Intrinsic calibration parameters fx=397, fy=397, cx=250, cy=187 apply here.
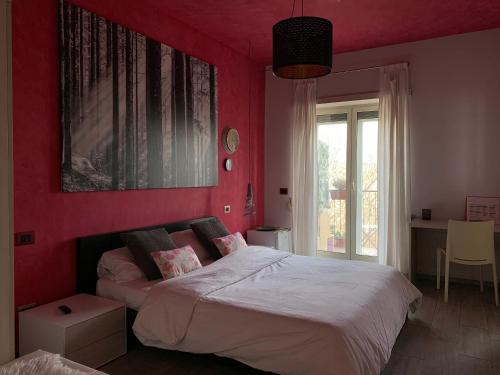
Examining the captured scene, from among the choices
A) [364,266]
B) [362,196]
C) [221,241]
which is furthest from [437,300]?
[221,241]

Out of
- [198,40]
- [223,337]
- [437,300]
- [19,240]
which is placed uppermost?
[198,40]

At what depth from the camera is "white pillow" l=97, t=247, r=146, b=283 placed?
3.03 meters

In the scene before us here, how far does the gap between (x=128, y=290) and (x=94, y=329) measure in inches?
16.0

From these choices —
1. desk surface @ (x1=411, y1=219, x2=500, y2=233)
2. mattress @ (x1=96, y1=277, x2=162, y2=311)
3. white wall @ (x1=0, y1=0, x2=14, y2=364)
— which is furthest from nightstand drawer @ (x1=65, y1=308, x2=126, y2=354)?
desk surface @ (x1=411, y1=219, x2=500, y2=233)

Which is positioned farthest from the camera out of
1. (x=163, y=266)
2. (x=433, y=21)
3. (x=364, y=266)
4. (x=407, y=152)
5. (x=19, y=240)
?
(x=407, y=152)

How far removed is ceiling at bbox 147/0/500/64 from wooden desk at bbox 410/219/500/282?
2089 mm

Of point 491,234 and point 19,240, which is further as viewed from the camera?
point 491,234

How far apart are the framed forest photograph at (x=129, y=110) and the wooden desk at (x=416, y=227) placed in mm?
2326

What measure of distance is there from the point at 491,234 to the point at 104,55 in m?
3.84

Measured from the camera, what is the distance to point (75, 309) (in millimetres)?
2646

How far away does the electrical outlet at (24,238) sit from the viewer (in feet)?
8.62

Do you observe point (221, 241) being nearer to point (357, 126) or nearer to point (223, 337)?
point (223, 337)

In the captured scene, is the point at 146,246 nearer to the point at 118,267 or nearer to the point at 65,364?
the point at 118,267

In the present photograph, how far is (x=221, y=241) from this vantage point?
3793 millimetres
